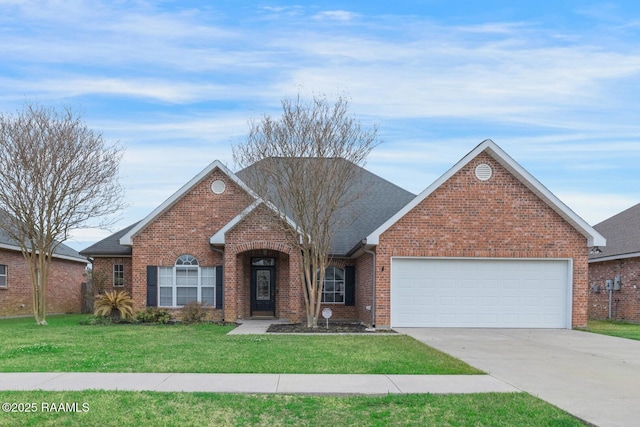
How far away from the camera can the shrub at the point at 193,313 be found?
19703 millimetres

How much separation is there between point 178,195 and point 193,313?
413 cm

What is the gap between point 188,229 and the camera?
20.7m

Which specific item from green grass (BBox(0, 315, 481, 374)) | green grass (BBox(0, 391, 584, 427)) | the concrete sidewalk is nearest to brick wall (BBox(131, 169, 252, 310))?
green grass (BBox(0, 315, 481, 374))

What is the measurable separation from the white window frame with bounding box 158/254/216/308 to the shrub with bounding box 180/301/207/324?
688 mm

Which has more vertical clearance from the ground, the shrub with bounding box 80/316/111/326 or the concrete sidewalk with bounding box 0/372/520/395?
the concrete sidewalk with bounding box 0/372/520/395

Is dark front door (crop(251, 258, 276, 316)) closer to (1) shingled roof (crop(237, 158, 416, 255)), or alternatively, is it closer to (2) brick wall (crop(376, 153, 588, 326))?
(1) shingled roof (crop(237, 158, 416, 255))

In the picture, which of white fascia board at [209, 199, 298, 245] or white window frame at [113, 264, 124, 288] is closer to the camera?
white fascia board at [209, 199, 298, 245]

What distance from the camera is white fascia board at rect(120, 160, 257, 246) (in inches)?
802

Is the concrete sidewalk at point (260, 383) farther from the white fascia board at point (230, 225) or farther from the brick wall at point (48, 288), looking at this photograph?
the brick wall at point (48, 288)

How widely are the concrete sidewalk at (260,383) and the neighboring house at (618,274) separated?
1429cm

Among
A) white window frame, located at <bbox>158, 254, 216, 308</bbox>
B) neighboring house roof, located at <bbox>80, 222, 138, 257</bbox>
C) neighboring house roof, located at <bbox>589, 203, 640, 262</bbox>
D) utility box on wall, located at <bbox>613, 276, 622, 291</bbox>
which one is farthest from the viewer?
utility box on wall, located at <bbox>613, 276, 622, 291</bbox>

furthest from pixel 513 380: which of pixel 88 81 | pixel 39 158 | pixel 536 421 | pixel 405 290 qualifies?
pixel 39 158

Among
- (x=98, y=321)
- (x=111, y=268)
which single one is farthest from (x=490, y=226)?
(x=111, y=268)

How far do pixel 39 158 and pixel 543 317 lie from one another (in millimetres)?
17126
